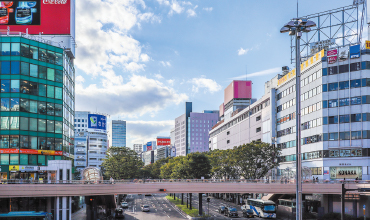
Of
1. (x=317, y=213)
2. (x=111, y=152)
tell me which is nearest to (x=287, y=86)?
(x=317, y=213)

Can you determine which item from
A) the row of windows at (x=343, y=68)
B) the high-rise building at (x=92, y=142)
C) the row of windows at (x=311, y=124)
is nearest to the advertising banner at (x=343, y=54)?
the row of windows at (x=343, y=68)

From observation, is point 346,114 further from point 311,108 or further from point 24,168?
point 24,168

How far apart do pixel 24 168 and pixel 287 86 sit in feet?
207

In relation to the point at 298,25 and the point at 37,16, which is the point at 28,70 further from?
the point at 298,25

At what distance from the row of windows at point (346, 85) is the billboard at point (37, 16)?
2195 inches

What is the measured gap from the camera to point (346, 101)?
73.5m

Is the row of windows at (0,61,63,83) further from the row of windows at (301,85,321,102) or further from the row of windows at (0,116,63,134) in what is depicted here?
the row of windows at (301,85,321,102)

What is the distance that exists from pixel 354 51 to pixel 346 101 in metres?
9.93

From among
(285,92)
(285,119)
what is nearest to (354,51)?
(285,92)

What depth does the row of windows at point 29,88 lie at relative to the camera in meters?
64.1

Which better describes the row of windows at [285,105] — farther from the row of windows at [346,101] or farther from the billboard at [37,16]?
the billboard at [37,16]

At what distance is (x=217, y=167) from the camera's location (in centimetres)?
9825

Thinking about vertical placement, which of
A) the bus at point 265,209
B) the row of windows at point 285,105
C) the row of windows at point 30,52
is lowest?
the bus at point 265,209

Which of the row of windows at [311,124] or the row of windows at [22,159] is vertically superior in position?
the row of windows at [311,124]
